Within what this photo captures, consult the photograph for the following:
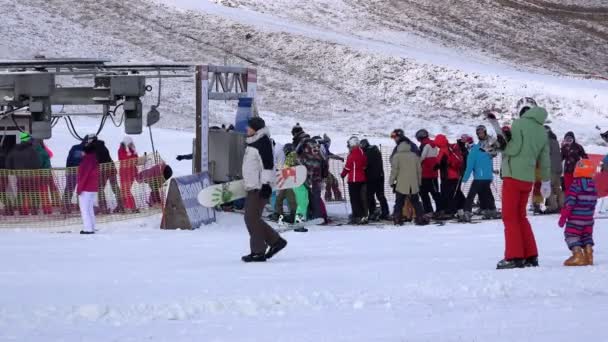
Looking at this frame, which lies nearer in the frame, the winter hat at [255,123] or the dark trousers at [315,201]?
the winter hat at [255,123]

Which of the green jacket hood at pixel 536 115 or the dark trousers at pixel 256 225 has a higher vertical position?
A: the green jacket hood at pixel 536 115

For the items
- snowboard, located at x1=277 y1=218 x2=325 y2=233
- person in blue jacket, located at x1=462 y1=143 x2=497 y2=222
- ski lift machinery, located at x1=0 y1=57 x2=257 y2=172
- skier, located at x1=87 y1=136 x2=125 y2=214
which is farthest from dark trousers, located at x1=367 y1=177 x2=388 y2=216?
skier, located at x1=87 y1=136 x2=125 y2=214

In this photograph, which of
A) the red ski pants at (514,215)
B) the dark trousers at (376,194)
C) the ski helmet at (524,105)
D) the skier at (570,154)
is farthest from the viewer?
the dark trousers at (376,194)

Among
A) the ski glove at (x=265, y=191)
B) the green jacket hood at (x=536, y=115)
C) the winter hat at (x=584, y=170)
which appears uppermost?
the green jacket hood at (x=536, y=115)

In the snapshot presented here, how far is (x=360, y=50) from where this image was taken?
154 feet

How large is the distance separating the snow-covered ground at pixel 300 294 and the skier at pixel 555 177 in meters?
4.84

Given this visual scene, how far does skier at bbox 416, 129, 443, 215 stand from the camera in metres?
20.9

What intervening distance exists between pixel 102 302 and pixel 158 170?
10.8 meters

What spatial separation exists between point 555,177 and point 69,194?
8.30 metres

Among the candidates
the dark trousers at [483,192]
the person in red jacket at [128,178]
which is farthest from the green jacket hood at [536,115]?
the person in red jacket at [128,178]

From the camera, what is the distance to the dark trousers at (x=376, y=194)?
21.0 m

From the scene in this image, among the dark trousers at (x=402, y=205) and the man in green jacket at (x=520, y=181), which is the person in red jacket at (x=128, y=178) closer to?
the dark trousers at (x=402, y=205)

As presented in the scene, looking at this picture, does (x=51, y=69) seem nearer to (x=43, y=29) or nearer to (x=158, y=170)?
(x=158, y=170)

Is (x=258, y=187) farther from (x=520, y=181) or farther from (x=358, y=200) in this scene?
(x=358, y=200)
